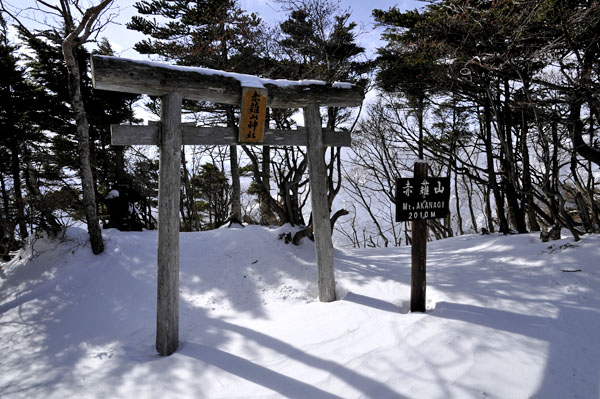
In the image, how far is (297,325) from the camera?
3.88 m

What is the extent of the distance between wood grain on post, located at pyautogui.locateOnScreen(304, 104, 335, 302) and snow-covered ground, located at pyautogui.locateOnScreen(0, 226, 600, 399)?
0.40m

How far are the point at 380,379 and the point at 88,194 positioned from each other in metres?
6.55

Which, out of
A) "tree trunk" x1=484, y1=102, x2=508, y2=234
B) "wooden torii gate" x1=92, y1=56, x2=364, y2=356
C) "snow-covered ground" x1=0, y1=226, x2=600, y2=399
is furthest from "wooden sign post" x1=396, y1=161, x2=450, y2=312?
"tree trunk" x1=484, y1=102, x2=508, y2=234

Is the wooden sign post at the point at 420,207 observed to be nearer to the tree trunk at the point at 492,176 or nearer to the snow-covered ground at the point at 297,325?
the snow-covered ground at the point at 297,325

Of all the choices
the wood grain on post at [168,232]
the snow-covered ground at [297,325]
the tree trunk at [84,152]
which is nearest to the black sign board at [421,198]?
the snow-covered ground at [297,325]

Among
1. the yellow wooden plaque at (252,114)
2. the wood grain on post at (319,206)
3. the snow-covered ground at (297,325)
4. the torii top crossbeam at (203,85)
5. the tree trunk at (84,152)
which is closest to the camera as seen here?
the snow-covered ground at (297,325)

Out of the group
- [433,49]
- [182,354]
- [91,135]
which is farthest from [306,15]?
[91,135]

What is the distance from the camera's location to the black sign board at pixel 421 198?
3.69m

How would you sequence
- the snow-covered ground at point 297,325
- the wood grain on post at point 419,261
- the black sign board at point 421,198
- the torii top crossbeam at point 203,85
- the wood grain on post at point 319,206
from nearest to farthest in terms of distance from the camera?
the snow-covered ground at point 297,325 → the torii top crossbeam at point 203,85 → the black sign board at point 421,198 → the wood grain on post at point 419,261 → the wood grain on post at point 319,206

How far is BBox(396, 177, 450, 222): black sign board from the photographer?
3.69 metres

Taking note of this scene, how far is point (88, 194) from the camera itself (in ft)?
20.9

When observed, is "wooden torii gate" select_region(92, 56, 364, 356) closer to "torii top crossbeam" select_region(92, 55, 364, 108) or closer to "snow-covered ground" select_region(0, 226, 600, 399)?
"torii top crossbeam" select_region(92, 55, 364, 108)

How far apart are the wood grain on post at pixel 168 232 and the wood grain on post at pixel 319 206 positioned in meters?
1.94

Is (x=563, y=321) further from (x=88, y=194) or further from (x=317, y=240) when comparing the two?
(x=88, y=194)
